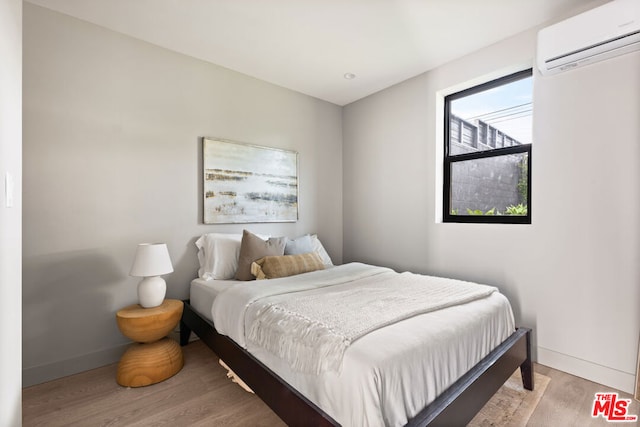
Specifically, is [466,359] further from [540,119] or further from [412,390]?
[540,119]

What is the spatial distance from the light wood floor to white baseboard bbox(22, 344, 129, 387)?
0.05 m

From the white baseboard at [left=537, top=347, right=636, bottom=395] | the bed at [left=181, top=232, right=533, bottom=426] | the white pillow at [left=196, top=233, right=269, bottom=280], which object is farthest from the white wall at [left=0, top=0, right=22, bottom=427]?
the white baseboard at [left=537, top=347, right=636, bottom=395]

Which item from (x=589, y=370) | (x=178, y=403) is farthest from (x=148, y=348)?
(x=589, y=370)

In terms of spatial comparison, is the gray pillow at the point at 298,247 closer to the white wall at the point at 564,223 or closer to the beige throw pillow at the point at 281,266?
the beige throw pillow at the point at 281,266

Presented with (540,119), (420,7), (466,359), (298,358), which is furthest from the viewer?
(540,119)

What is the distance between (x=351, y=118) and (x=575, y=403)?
133 inches

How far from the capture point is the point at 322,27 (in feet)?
7.73

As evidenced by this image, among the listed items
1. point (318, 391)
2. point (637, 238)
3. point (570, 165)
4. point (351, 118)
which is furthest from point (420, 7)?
point (318, 391)

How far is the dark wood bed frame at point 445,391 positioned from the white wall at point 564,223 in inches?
20.3

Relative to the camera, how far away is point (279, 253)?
2754 mm

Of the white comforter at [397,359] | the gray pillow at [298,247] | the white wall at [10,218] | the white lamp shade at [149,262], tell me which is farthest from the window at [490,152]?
the white wall at [10,218]

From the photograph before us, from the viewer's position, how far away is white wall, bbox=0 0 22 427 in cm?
102

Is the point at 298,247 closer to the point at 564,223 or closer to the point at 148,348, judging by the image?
the point at 148,348

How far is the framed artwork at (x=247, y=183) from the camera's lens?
2.88 metres
